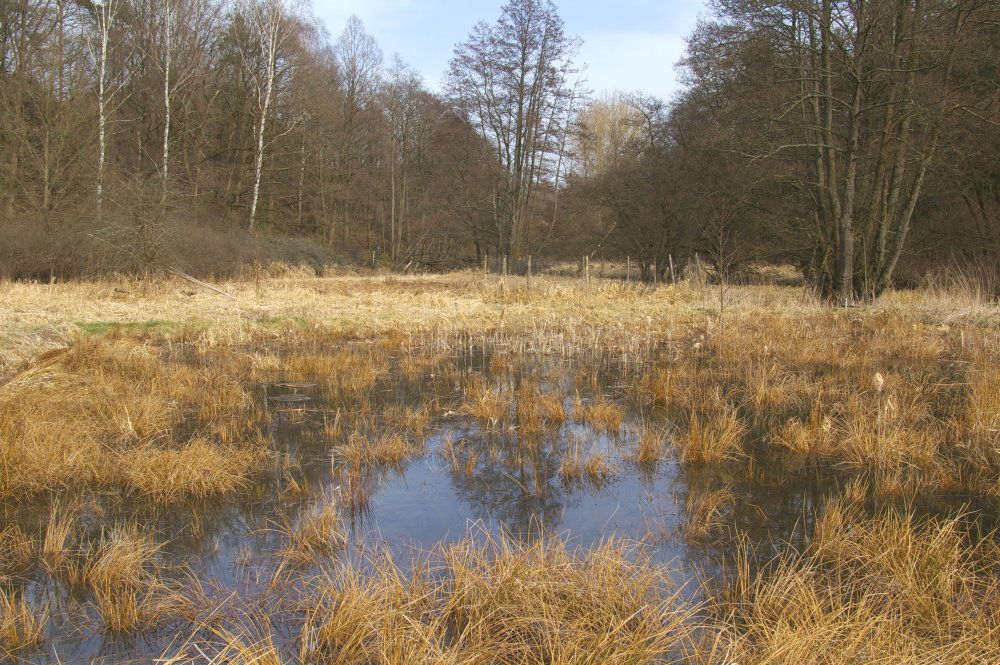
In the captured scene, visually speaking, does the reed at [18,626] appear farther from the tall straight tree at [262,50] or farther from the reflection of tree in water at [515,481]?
the tall straight tree at [262,50]

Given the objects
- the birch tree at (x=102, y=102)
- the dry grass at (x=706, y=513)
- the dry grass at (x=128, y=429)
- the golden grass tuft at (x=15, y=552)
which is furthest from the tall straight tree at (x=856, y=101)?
the birch tree at (x=102, y=102)

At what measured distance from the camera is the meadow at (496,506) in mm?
2725

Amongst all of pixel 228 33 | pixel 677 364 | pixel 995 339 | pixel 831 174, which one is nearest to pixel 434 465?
pixel 677 364

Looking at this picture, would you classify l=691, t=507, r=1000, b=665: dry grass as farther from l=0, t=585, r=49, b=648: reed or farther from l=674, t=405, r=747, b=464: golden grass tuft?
l=0, t=585, r=49, b=648: reed

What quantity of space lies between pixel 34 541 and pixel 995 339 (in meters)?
11.6

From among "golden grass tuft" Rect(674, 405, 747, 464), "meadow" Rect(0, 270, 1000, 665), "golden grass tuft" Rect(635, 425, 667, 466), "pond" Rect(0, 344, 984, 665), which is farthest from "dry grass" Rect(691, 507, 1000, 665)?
"golden grass tuft" Rect(635, 425, 667, 466)

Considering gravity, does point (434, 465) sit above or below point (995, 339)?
below

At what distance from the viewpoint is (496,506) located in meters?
4.31

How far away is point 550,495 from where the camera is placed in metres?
4.49

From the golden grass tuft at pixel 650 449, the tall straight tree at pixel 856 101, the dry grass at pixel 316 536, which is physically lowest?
the dry grass at pixel 316 536

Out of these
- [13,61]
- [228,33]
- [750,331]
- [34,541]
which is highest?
[228,33]

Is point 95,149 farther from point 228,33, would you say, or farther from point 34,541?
point 34,541

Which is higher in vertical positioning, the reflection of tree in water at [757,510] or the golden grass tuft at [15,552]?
the reflection of tree in water at [757,510]

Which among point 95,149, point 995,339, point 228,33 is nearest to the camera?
point 995,339
